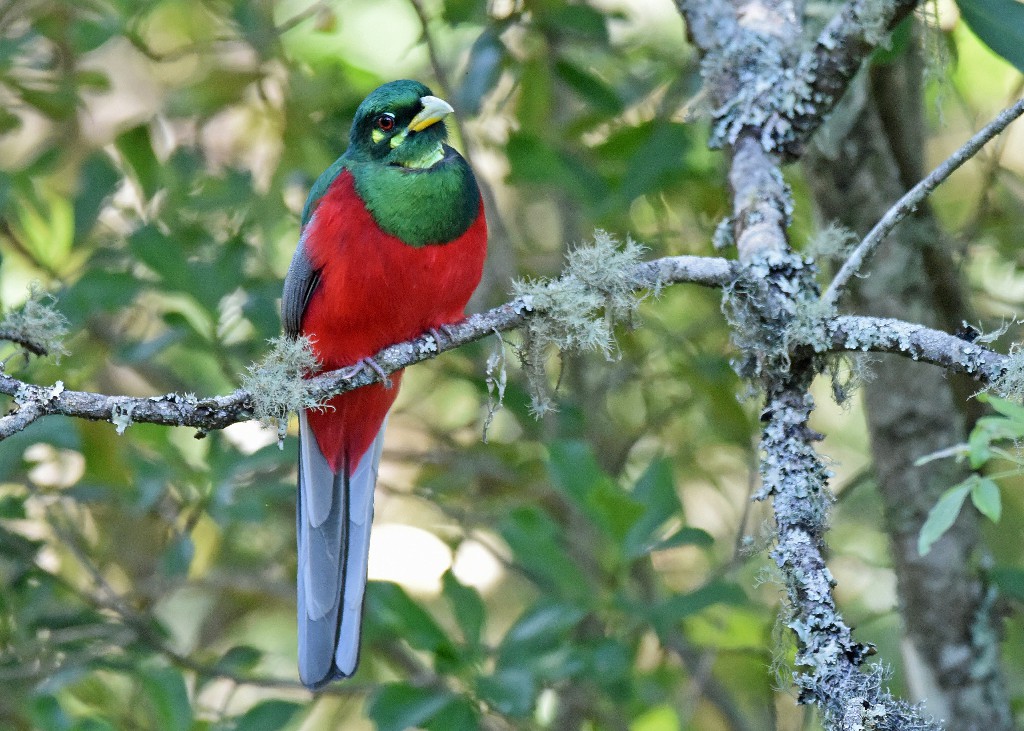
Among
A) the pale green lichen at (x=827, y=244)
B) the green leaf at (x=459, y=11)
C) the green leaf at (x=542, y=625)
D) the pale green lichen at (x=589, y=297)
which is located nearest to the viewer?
the pale green lichen at (x=589, y=297)

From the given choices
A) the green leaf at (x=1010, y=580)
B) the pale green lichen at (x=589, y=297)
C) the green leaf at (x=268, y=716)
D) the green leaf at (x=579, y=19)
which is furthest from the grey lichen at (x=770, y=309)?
the green leaf at (x=268, y=716)

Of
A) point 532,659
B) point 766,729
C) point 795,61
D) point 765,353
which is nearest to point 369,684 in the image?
point 532,659

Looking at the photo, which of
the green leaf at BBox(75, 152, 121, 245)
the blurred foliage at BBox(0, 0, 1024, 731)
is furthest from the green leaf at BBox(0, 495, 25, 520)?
the green leaf at BBox(75, 152, 121, 245)

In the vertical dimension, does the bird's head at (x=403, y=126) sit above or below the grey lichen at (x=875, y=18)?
below

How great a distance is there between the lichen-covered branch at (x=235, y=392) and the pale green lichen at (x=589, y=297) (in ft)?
0.08

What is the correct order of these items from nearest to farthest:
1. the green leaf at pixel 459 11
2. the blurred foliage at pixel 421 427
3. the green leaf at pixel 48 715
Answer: the green leaf at pixel 48 715 < the blurred foliage at pixel 421 427 < the green leaf at pixel 459 11

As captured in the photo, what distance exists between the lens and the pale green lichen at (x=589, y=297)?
2.24 metres

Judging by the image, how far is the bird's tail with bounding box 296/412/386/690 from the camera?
2.77m

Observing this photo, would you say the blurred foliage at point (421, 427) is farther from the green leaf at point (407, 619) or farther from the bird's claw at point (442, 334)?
the bird's claw at point (442, 334)

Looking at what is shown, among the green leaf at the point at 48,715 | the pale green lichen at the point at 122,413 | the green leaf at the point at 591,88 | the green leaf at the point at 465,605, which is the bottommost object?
the green leaf at the point at 48,715

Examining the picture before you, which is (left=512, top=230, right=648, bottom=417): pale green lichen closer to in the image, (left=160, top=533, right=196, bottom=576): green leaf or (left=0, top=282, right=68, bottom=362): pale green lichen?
(left=0, top=282, right=68, bottom=362): pale green lichen

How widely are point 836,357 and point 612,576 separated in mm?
1262

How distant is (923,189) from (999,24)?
65 centimetres

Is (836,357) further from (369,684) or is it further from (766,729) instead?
(766,729)
